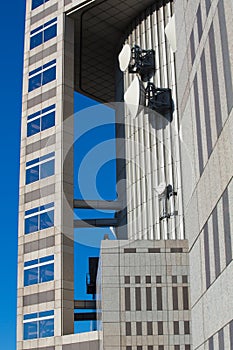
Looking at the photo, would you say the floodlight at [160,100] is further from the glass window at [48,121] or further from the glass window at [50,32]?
the glass window at [50,32]

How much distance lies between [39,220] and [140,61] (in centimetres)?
1487

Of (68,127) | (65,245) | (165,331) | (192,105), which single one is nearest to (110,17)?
(68,127)

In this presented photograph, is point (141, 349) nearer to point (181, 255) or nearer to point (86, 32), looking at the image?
point (181, 255)

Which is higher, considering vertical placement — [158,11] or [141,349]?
[158,11]

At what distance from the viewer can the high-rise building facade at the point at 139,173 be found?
1969 centimetres

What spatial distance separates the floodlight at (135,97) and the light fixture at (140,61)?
1.87 metres

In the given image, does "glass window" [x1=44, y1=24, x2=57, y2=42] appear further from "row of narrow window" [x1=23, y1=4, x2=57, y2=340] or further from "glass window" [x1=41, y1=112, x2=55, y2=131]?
"glass window" [x1=41, y1=112, x2=55, y2=131]

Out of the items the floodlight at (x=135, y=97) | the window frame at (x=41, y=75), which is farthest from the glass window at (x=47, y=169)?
the floodlight at (x=135, y=97)

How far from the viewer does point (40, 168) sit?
56.1 metres

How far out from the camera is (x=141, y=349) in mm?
36938

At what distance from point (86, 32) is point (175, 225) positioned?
22.9 m

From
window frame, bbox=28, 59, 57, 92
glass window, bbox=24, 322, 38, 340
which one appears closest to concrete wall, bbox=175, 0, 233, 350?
glass window, bbox=24, 322, 38, 340

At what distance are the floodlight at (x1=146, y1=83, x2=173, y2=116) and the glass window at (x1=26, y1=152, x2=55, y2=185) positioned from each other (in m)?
10.9

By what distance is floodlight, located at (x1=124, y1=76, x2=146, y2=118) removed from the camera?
1905 inches
